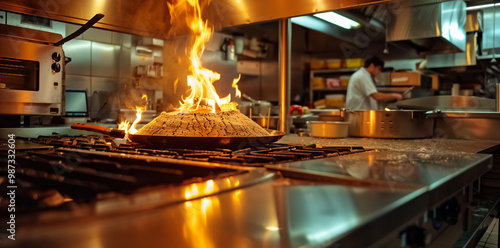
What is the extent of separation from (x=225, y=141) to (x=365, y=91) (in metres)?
3.68

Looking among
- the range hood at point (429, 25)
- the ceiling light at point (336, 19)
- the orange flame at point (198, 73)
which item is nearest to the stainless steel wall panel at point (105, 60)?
the orange flame at point (198, 73)

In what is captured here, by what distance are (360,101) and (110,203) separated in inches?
177

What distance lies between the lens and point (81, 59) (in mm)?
4410

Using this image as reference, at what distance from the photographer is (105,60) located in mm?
4652

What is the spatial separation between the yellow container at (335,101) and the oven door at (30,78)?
5.12 meters

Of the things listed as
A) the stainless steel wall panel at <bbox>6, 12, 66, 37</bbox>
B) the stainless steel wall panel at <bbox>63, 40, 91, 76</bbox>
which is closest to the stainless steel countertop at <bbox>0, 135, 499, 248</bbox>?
the stainless steel wall panel at <bbox>6, 12, 66, 37</bbox>

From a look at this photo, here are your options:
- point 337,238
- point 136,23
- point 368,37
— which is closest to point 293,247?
point 337,238

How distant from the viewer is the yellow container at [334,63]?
7.49 m

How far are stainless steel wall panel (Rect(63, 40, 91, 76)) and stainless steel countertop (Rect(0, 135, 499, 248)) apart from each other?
4.08m

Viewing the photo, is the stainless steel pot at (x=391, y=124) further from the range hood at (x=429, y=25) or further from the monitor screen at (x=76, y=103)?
the monitor screen at (x=76, y=103)

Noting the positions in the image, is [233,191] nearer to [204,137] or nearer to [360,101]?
[204,137]

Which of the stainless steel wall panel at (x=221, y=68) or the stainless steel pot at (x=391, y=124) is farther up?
the stainless steel wall panel at (x=221, y=68)

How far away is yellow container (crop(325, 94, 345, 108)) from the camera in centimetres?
718

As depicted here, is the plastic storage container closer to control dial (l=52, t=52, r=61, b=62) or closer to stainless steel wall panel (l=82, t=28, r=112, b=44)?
stainless steel wall panel (l=82, t=28, r=112, b=44)
